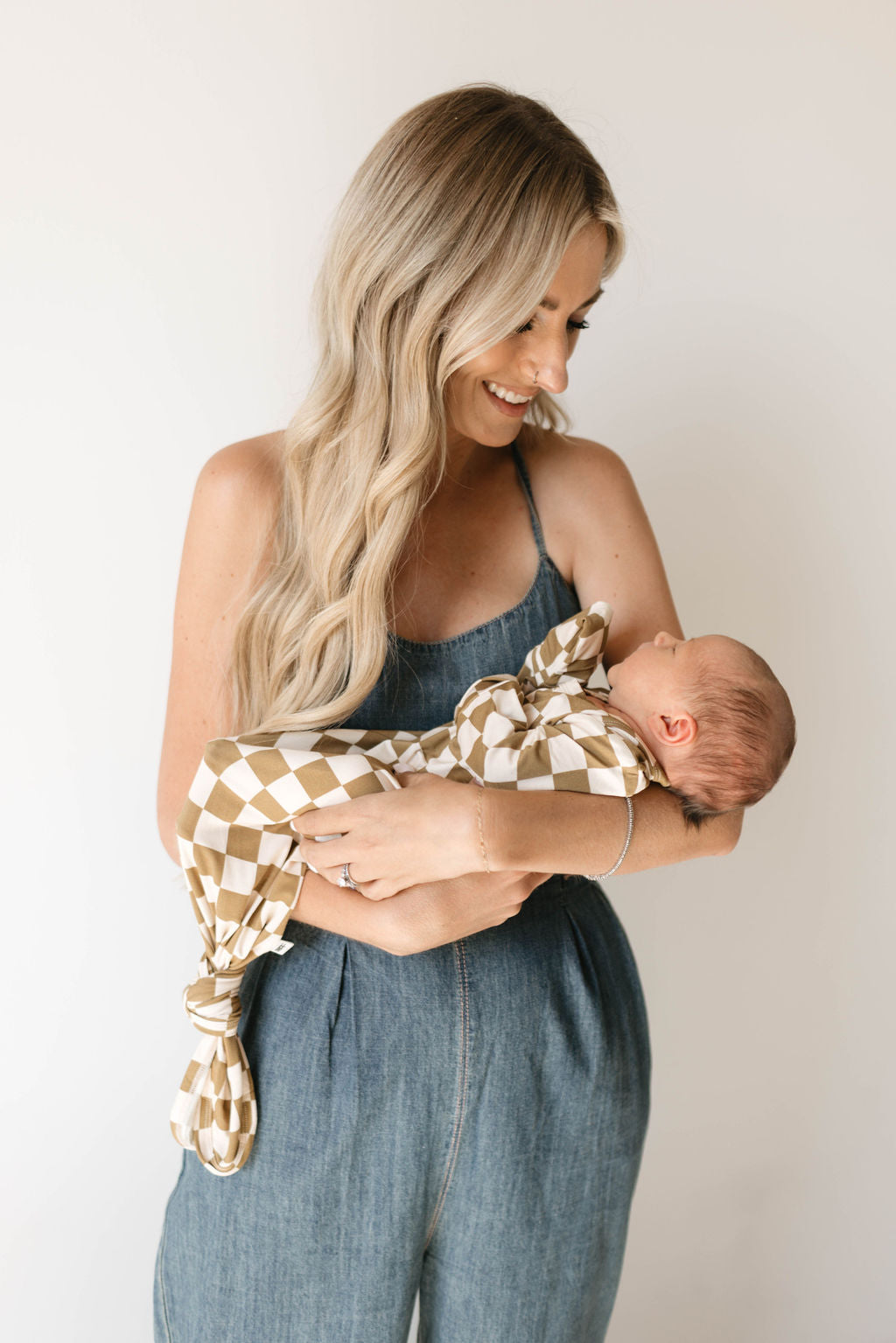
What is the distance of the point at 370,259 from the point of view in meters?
1.40

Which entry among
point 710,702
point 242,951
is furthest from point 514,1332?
point 710,702

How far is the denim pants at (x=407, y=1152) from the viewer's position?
4.53 ft

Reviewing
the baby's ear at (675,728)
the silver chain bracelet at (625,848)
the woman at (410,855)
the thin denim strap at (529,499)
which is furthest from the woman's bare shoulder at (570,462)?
the silver chain bracelet at (625,848)

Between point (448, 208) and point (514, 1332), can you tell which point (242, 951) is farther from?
point (448, 208)

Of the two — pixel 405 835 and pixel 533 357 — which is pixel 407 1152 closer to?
pixel 405 835

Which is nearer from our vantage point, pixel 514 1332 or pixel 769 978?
pixel 514 1332

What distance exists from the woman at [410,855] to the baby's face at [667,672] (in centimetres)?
13

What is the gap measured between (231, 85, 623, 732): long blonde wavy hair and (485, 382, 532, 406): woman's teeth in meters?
0.08

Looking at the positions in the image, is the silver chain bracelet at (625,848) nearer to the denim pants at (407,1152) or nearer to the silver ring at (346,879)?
the denim pants at (407,1152)

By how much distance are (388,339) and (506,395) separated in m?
0.19

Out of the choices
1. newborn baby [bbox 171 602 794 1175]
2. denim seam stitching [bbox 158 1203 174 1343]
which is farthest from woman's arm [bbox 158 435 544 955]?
denim seam stitching [bbox 158 1203 174 1343]

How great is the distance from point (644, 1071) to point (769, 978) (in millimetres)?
921

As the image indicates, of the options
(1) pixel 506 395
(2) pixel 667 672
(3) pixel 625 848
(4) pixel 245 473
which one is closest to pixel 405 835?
(3) pixel 625 848

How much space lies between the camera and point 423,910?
1.29 m
